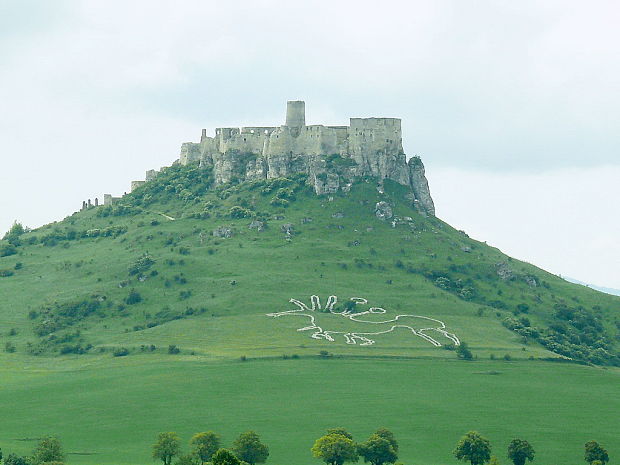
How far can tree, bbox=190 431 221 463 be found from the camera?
152 metres

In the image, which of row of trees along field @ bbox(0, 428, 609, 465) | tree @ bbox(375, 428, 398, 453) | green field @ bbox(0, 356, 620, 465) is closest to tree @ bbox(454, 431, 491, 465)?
row of trees along field @ bbox(0, 428, 609, 465)

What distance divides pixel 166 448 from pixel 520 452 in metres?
36.0

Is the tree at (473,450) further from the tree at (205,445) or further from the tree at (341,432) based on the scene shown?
the tree at (205,445)

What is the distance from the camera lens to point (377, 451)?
498 ft

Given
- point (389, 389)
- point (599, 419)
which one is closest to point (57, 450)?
point (389, 389)

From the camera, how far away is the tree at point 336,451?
14975 centimetres

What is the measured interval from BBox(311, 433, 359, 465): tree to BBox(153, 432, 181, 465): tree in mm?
14308

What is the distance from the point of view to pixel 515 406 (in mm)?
187250

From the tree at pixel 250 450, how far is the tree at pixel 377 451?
381 inches

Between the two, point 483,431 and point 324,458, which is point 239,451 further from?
point 483,431

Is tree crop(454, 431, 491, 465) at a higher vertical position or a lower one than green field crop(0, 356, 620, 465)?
lower

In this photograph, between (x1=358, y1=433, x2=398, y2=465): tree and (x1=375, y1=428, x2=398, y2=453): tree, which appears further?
(x1=375, y1=428, x2=398, y2=453): tree

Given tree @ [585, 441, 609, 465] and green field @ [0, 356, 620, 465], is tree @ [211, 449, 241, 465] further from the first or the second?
tree @ [585, 441, 609, 465]

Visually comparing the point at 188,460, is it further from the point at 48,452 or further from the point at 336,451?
the point at 48,452
